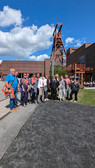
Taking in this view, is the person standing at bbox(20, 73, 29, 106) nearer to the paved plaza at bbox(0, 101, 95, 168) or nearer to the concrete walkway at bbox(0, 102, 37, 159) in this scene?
the concrete walkway at bbox(0, 102, 37, 159)

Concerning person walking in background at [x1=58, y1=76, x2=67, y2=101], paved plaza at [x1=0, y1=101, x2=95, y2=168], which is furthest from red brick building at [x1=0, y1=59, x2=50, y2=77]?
paved plaza at [x1=0, y1=101, x2=95, y2=168]

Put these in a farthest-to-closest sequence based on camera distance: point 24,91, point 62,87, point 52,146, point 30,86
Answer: point 62,87
point 30,86
point 24,91
point 52,146

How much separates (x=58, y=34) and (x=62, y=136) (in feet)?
177

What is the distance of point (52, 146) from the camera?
2.11m

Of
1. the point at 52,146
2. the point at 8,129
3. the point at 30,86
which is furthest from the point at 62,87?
the point at 52,146

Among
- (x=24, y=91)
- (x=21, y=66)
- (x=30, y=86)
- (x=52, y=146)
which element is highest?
(x=21, y=66)

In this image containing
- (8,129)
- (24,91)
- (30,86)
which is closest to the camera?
(8,129)

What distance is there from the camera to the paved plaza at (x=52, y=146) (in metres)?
1.69

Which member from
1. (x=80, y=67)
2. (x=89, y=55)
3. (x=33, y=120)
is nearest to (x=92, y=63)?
(x=89, y=55)

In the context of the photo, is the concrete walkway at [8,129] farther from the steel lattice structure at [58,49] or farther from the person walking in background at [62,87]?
the steel lattice structure at [58,49]

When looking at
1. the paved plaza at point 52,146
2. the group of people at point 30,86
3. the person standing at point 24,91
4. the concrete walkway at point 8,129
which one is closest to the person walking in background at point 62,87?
the group of people at point 30,86

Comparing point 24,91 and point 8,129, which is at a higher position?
point 24,91

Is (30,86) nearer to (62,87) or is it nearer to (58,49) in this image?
(62,87)

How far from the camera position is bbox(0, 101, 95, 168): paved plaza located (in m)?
1.69
